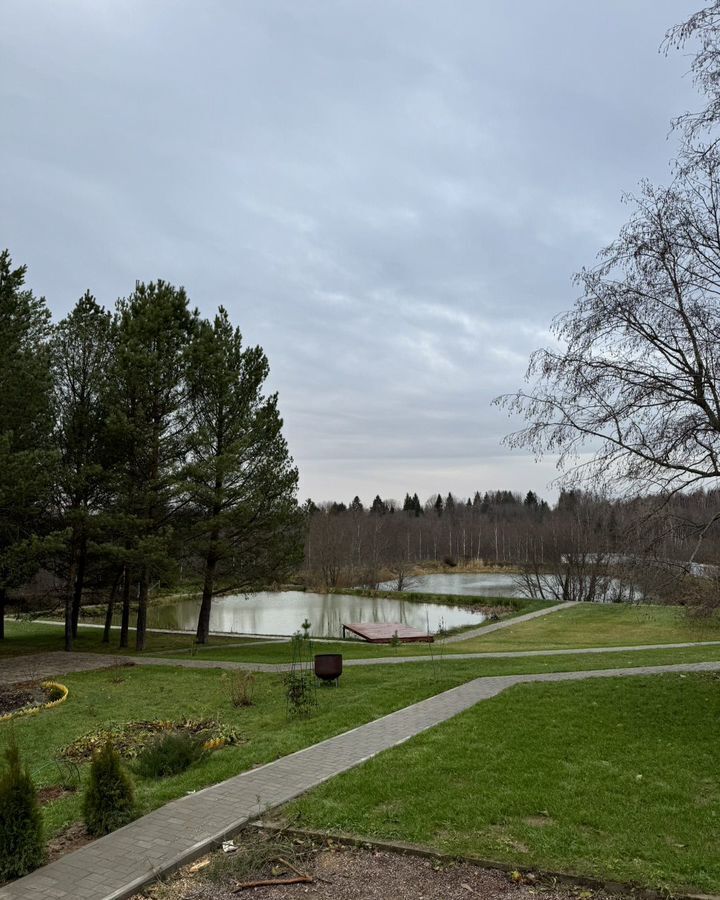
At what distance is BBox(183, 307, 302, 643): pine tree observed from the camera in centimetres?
1892

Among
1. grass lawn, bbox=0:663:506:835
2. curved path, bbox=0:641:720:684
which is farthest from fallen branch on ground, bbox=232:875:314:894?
curved path, bbox=0:641:720:684

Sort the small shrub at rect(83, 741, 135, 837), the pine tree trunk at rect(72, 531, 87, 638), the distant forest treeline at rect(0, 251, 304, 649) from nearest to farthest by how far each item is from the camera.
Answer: the small shrub at rect(83, 741, 135, 837)
the distant forest treeline at rect(0, 251, 304, 649)
the pine tree trunk at rect(72, 531, 87, 638)

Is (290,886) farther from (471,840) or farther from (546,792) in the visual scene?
(546,792)

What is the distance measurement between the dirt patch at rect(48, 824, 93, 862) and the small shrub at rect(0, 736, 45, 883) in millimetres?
233

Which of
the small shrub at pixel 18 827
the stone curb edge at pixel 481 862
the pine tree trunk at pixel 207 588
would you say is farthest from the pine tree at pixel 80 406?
the stone curb edge at pixel 481 862

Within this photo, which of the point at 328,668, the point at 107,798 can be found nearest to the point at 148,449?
the point at 328,668

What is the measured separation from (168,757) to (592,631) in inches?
864

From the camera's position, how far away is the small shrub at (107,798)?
5.18 m

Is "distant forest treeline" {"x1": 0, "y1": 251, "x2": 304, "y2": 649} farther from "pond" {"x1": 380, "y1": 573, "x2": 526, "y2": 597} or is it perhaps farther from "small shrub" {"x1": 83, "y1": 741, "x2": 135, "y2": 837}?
"pond" {"x1": 380, "y1": 573, "x2": 526, "y2": 597}

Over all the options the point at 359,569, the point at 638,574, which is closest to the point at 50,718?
the point at 638,574

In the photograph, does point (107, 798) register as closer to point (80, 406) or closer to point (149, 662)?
point (149, 662)

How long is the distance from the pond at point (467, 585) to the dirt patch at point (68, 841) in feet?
122

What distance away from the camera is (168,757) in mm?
6676

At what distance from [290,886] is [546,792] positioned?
2.37 metres
